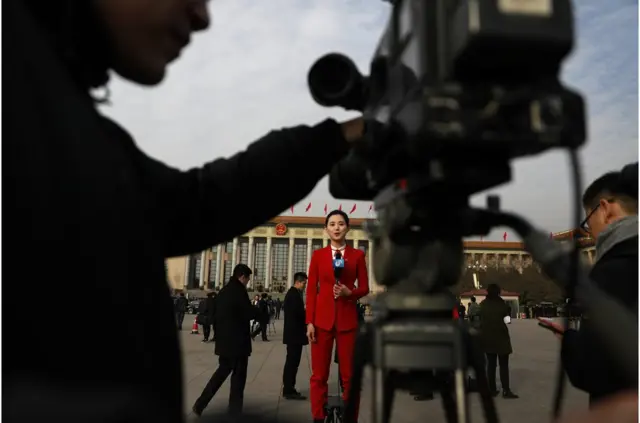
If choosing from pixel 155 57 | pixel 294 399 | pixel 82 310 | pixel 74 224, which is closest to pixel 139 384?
pixel 82 310

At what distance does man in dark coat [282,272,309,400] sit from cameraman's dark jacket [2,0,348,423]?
5.61m

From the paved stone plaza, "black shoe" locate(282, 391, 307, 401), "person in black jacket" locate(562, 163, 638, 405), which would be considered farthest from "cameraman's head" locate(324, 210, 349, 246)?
"black shoe" locate(282, 391, 307, 401)

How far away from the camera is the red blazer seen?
421cm

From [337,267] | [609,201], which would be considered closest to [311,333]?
[337,267]

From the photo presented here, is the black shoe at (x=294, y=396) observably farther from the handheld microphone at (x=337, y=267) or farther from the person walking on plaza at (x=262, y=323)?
the handheld microphone at (x=337, y=267)

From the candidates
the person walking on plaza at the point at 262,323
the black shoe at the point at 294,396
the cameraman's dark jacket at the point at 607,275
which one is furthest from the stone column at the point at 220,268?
the cameraman's dark jacket at the point at 607,275

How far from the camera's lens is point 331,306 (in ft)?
13.9

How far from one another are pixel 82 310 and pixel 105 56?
48cm

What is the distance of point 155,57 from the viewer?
36.1 inches

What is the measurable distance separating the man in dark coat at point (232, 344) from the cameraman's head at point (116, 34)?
4.91m

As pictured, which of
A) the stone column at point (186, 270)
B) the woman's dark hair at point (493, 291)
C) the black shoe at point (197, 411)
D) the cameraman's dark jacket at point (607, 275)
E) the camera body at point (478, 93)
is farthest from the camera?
the stone column at point (186, 270)

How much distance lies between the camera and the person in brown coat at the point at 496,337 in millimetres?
6555

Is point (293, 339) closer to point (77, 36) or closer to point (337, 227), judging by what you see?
point (337, 227)

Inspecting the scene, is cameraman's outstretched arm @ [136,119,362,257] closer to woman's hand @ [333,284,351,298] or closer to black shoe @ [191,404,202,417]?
woman's hand @ [333,284,351,298]
